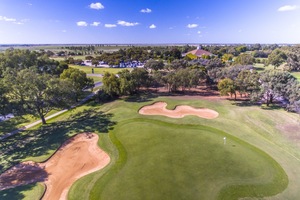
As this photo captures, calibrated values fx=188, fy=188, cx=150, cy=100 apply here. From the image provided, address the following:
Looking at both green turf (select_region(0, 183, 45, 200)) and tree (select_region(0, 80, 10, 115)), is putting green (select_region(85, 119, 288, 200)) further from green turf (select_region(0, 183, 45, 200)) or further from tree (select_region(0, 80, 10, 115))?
tree (select_region(0, 80, 10, 115))

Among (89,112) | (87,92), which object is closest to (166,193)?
(89,112)

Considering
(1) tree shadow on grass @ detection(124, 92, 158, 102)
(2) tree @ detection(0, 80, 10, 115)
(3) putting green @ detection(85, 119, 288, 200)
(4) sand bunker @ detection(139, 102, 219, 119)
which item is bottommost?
(3) putting green @ detection(85, 119, 288, 200)

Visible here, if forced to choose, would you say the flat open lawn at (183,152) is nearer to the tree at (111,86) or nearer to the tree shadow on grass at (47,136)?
the tree shadow on grass at (47,136)

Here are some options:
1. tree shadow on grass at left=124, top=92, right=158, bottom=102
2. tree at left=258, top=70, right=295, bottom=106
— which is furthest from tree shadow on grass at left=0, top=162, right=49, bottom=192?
tree at left=258, top=70, right=295, bottom=106

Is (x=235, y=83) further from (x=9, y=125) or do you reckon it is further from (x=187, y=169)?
(x=9, y=125)

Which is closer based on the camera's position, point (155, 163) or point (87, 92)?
point (155, 163)

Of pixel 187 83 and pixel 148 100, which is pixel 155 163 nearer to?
pixel 148 100
